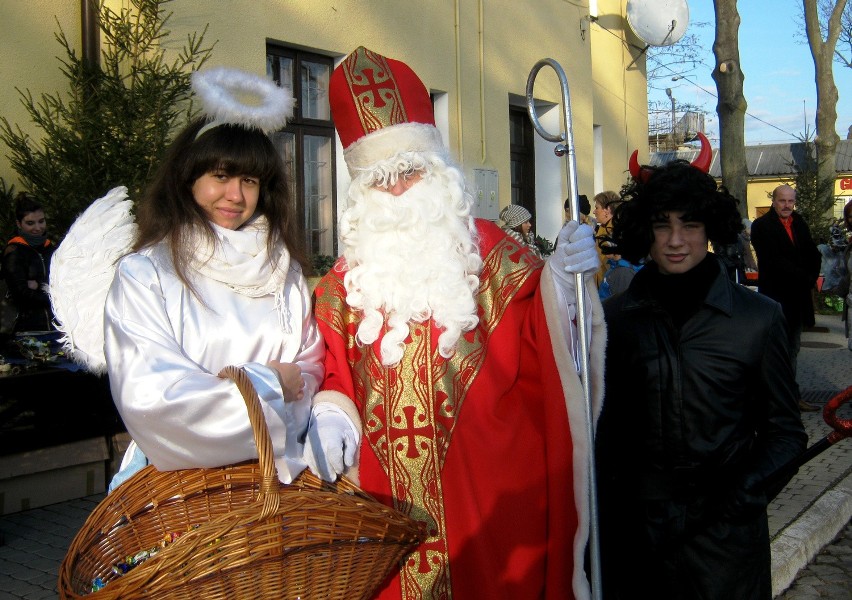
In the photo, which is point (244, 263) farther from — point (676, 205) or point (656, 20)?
point (656, 20)

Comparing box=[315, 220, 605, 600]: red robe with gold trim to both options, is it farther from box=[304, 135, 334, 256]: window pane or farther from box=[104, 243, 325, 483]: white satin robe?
box=[304, 135, 334, 256]: window pane

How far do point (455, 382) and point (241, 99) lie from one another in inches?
41.7

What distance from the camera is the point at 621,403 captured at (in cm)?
252

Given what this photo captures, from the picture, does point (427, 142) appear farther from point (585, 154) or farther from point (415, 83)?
point (585, 154)

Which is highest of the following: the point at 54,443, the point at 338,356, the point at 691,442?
the point at 338,356

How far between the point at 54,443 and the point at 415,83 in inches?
137

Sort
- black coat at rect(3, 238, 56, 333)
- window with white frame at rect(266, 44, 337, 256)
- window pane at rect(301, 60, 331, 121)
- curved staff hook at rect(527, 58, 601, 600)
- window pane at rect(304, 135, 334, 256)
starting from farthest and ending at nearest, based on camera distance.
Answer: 1. window pane at rect(304, 135, 334, 256)
2. window pane at rect(301, 60, 331, 121)
3. window with white frame at rect(266, 44, 337, 256)
4. black coat at rect(3, 238, 56, 333)
5. curved staff hook at rect(527, 58, 601, 600)

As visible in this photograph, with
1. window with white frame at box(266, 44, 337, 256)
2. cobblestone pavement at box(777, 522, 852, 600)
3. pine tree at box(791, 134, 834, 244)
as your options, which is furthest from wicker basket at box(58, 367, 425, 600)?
pine tree at box(791, 134, 834, 244)

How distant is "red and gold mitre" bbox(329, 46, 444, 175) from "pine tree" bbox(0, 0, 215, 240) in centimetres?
291

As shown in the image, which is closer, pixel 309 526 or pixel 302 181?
pixel 309 526

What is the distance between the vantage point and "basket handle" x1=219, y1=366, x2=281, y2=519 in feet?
6.11

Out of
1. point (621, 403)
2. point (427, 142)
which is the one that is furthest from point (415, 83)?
point (621, 403)

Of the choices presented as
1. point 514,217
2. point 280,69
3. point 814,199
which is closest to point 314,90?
point 280,69

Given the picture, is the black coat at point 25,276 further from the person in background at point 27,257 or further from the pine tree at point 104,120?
the pine tree at point 104,120
